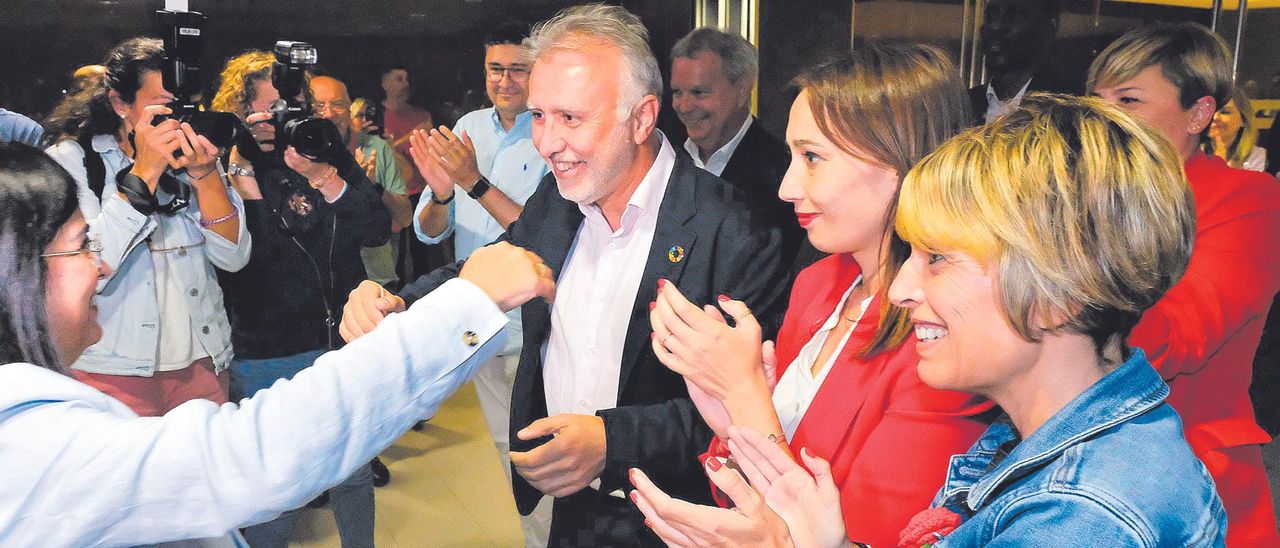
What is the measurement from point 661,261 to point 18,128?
1.34 meters

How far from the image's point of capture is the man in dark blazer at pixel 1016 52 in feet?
9.79

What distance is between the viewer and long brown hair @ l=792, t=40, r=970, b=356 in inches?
50.3

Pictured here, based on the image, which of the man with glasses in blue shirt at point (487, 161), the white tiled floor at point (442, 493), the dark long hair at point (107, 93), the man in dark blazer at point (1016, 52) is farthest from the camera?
the man in dark blazer at point (1016, 52)

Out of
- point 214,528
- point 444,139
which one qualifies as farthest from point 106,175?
point 214,528

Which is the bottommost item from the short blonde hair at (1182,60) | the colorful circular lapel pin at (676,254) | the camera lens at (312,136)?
the colorful circular lapel pin at (676,254)

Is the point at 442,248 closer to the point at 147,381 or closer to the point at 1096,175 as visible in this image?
the point at 147,381

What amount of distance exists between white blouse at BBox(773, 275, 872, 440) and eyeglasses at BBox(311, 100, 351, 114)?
1302mm

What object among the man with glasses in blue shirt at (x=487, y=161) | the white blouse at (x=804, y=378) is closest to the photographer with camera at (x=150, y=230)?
the man with glasses in blue shirt at (x=487, y=161)

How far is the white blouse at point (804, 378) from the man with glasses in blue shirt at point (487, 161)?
1.05 metres

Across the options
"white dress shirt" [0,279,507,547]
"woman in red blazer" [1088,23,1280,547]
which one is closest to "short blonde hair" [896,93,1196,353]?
"white dress shirt" [0,279,507,547]

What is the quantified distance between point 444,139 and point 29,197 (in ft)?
4.61

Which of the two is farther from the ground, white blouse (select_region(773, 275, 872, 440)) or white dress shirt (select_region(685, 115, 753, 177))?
white dress shirt (select_region(685, 115, 753, 177))

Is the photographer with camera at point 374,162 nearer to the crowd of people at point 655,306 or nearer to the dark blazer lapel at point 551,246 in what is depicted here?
the crowd of people at point 655,306

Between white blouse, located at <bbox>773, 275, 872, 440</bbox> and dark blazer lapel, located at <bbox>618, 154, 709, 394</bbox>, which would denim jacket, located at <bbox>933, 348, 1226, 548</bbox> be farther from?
dark blazer lapel, located at <bbox>618, 154, 709, 394</bbox>
